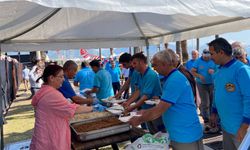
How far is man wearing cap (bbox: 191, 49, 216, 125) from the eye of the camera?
17.9ft

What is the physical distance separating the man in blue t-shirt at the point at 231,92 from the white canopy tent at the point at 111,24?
38 cm

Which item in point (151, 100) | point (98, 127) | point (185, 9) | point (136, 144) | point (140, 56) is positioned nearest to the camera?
point (185, 9)

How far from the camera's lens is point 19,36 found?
435 cm

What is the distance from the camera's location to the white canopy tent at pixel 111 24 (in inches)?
75.6

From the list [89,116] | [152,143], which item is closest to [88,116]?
[89,116]

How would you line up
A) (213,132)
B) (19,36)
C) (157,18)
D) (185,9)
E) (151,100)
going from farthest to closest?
(213,132) → (19,36) → (157,18) → (151,100) → (185,9)

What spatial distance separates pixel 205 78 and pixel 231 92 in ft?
10.6

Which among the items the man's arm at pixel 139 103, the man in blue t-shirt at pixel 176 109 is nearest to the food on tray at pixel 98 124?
the man's arm at pixel 139 103

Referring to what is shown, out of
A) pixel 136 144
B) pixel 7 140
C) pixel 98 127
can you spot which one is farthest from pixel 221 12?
pixel 7 140

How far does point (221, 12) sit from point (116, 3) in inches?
29.8

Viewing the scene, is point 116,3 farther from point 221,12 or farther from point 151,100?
point 151,100

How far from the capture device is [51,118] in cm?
236

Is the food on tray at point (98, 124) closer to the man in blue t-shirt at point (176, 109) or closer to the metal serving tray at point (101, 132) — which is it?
the metal serving tray at point (101, 132)

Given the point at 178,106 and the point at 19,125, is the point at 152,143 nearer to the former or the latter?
the point at 178,106
